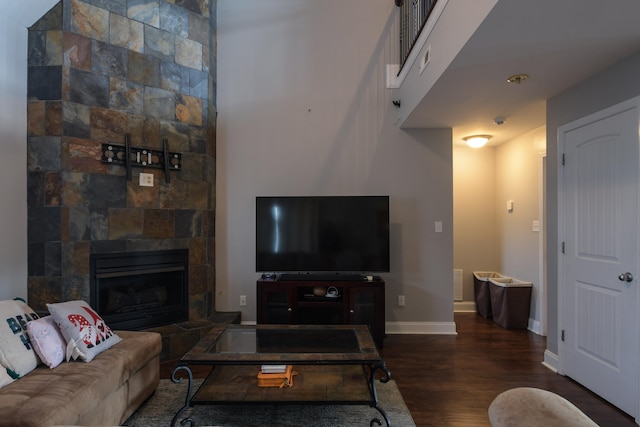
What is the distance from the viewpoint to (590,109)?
253cm

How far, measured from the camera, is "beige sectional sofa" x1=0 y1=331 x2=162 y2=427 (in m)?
1.44

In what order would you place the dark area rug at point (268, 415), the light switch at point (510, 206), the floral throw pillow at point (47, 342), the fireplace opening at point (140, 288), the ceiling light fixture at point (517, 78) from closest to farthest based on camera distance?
the floral throw pillow at point (47, 342) < the dark area rug at point (268, 415) < the ceiling light fixture at point (517, 78) < the fireplace opening at point (140, 288) < the light switch at point (510, 206)

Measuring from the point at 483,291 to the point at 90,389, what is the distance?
4.28 meters

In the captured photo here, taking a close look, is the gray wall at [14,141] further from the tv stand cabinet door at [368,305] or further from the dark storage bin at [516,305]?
the dark storage bin at [516,305]

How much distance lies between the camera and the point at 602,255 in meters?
2.44

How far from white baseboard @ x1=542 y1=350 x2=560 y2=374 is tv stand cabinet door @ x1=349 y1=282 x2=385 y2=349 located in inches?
57.1

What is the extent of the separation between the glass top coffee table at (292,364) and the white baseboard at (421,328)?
4.92 feet

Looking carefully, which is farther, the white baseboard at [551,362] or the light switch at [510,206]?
the light switch at [510,206]

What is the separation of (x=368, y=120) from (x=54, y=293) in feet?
11.5

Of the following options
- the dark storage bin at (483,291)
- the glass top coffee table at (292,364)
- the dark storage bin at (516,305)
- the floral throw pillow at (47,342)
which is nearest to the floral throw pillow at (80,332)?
the floral throw pillow at (47,342)

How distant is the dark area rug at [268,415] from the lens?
6.82 feet

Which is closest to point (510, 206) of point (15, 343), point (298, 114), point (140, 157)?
point (298, 114)

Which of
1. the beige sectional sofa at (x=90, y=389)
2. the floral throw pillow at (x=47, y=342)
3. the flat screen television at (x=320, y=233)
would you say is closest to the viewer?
the beige sectional sofa at (x=90, y=389)

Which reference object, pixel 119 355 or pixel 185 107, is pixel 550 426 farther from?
pixel 185 107
